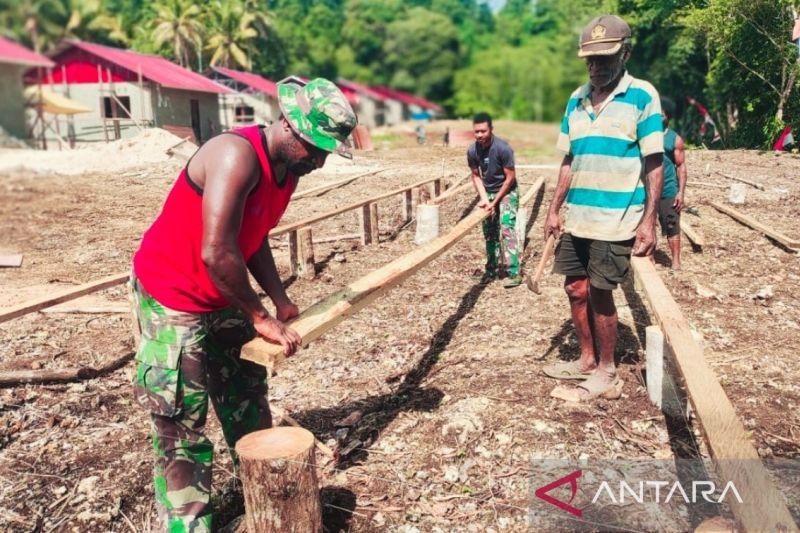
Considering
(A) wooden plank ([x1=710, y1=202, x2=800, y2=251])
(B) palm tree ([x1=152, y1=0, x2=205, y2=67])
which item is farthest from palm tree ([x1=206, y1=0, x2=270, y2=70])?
(A) wooden plank ([x1=710, y1=202, x2=800, y2=251])

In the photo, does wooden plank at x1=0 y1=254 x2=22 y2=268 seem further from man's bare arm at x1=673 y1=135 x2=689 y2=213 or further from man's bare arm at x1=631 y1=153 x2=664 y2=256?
man's bare arm at x1=673 y1=135 x2=689 y2=213

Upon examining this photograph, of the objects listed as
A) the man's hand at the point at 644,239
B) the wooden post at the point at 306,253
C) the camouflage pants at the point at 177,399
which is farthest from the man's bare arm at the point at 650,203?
the wooden post at the point at 306,253

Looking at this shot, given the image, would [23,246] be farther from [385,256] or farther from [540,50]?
[540,50]

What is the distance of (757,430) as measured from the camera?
10.1 feet

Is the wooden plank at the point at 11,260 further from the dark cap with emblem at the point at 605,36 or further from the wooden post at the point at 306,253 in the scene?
the dark cap with emblem at the point at 605,36

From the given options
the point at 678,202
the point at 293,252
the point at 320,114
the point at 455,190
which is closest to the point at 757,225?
the point at 678,202

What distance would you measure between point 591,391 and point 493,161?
A: 2.88 meters

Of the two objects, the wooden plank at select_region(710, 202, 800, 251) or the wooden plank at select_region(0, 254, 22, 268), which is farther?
the wooden plank at select_region(0, 254, 22, 268)

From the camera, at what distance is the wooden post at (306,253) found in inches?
243

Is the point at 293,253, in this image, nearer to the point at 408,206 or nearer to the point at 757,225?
the point at 408,206

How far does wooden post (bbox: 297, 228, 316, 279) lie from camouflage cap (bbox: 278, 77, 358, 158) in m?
4.15

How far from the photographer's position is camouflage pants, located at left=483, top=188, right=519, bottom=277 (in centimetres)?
573

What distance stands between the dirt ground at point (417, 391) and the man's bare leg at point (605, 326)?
0.19 m

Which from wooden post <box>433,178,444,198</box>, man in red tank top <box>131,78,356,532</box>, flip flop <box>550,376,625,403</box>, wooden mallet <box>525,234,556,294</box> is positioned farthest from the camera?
wooden post <box>433,178,444,198</box>
